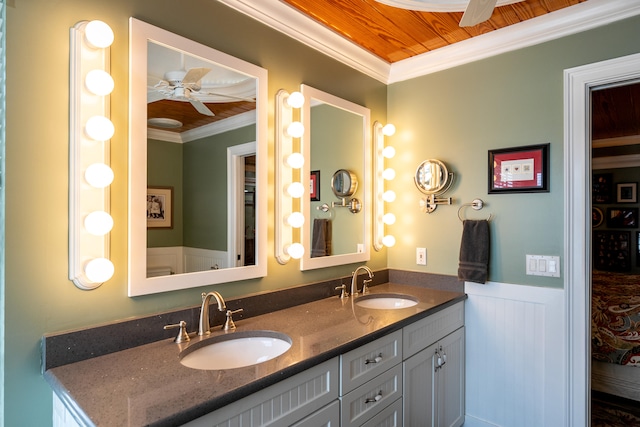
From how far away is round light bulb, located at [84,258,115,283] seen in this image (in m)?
1.21

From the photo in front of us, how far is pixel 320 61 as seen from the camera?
2.09m

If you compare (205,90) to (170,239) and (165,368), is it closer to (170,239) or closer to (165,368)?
(170,239)

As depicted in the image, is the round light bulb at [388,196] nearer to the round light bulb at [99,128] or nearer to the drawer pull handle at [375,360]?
the drawer pull handle at [375,360]

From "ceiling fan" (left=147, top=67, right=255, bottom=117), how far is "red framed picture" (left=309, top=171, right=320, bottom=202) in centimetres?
63

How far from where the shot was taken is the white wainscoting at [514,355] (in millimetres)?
1938

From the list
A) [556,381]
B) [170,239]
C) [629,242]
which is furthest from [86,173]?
[629,242]

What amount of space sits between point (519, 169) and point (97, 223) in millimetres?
2009

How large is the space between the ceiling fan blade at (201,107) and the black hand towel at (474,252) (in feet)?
5.03

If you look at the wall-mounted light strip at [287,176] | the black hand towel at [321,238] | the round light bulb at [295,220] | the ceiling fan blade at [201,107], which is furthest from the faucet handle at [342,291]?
the ceiling fan blade at [201,107]

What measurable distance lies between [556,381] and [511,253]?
2.24 ft

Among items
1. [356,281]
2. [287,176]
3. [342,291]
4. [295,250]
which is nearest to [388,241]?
[356,281]

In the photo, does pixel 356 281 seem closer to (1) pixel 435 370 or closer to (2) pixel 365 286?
(2) pixel 365 286

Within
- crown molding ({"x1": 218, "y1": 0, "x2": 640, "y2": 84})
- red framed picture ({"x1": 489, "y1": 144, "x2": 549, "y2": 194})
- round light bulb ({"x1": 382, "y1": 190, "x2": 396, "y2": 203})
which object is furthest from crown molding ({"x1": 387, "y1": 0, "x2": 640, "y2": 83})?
round light bulb ({"x1": 382, "y1": 190, "x2": 396, "y2": 203})

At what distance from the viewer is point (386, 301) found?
7.34 feet
